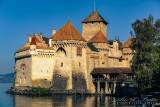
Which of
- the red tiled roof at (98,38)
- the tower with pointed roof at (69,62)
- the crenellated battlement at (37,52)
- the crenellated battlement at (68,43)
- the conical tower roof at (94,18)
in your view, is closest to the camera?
the crenellated battlement at (37,52)

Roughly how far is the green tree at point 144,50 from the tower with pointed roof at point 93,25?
27794 millimetres

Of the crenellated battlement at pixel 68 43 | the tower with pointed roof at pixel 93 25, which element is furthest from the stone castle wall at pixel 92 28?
the crenellated battlement at pixel 68 43

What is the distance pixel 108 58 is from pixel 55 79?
1403 centimetres

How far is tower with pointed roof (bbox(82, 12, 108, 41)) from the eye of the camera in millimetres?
79188

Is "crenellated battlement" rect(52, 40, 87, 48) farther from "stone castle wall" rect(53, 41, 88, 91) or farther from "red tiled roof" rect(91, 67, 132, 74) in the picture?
"red tiled roof" rect(91, 67, 132, 74)

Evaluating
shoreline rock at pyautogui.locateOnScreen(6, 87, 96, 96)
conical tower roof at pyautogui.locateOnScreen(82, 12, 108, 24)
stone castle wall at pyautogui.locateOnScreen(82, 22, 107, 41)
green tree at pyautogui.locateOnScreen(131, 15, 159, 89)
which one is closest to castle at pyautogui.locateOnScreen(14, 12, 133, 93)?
shoreline rock at pyautogui.locateOnScreen(6, 87, 96, 96)

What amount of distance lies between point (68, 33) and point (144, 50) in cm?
2187

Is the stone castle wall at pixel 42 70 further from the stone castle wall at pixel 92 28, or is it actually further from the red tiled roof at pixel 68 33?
the stone castle wall at pixel 92 28

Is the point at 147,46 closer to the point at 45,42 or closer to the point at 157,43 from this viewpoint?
the point at 157,43

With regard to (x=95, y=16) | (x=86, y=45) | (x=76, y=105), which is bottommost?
(x=76, y=105)

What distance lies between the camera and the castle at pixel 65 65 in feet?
215

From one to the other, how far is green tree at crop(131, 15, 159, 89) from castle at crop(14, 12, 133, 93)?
1660 cm

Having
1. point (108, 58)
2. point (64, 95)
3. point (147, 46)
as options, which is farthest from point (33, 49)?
point (147, 46)

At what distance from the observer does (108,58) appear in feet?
242
